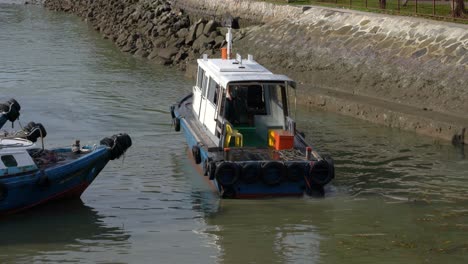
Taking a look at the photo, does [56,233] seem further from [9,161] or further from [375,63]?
[375,63]

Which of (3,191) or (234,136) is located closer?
(3,191)

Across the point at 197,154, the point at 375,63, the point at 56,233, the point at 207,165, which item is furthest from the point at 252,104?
the point at 375,63

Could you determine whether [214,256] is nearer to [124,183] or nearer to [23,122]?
[124,183]

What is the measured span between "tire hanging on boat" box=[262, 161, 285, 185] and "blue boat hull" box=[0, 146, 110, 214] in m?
3.18

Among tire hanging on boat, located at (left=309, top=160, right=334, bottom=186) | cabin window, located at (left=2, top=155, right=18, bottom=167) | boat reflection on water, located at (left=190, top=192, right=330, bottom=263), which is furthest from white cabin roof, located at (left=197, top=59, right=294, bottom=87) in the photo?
cabin window, located at (left=2, top=155, right=18, bottom=167)

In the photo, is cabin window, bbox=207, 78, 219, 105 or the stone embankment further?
the stone embankment

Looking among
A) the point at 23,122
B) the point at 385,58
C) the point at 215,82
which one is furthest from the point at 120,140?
the point at 385,58

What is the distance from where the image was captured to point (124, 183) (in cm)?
2106

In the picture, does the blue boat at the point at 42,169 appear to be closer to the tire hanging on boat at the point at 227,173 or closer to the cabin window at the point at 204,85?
the tire hanging on boat at the point at 227,173

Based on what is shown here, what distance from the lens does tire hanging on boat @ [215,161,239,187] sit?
1889cm

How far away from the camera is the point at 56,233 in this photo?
696 inches

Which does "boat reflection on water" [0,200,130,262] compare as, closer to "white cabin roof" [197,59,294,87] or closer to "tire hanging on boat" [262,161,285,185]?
"tire hanging on boat" [262,161,285,185]

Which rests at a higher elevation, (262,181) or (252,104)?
(252,104)

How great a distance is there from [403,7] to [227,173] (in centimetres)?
1929
